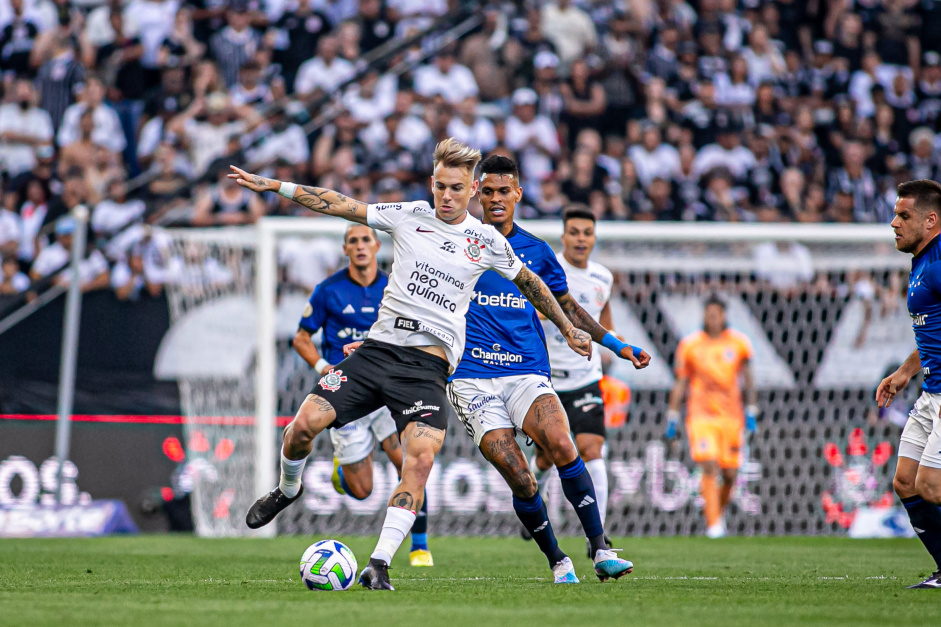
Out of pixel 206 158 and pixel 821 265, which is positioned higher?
pixel 206 158

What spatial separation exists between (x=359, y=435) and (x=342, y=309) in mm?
1084

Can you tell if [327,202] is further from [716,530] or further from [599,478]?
[716,530]

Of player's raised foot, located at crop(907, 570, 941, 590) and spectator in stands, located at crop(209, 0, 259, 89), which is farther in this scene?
spectator in stands, located at crop(209, 0, 259, 89)

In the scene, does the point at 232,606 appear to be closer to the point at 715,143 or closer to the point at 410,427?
the point at 410,427

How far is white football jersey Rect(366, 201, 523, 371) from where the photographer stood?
285 inches

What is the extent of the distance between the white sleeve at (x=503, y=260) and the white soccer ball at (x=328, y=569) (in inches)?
75.0

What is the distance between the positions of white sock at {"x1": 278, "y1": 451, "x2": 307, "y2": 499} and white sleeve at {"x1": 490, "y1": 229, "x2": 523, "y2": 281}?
1713mm

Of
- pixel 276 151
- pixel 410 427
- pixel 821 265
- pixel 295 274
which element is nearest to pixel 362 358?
pixel 410 427

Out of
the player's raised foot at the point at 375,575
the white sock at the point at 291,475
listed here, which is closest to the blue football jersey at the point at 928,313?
the player's raised foot at the point at 375,575

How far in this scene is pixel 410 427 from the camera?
23.3 feet

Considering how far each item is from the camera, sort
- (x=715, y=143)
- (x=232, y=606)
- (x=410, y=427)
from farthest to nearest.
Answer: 1. (x=715, y=143)
2. (x=410, y=427)
3. (x=232, y=606)

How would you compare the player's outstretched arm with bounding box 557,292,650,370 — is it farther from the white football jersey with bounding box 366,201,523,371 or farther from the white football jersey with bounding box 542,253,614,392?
the white football jersey with bounding box 542,253,614,392

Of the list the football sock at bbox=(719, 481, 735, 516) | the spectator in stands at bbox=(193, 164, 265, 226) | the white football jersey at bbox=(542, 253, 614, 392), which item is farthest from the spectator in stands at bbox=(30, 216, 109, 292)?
the football sock at bbox=(719, 481, 735, 516)

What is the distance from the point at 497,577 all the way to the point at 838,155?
12624 millimetres
